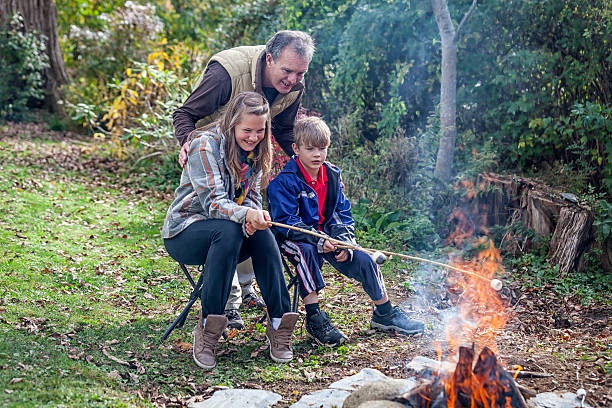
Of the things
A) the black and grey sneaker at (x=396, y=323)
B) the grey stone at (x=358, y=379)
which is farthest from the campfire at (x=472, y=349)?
the grey stone at (x=358, y=379)

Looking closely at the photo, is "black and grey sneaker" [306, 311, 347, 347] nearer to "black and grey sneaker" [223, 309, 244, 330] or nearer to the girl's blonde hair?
"black and grey sneaker" [223, 309, 244, 330]

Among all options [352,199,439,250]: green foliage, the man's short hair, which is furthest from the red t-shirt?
[352,199,439,250]: green foliage

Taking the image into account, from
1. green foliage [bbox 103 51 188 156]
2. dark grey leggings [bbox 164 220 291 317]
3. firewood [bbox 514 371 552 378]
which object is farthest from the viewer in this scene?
green foliage [bbox 103 51 188 156]

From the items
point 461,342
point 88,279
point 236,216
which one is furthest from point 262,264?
point 88,279

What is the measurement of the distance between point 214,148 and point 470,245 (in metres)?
3.18

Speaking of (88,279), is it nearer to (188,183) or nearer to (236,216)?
(188,183)

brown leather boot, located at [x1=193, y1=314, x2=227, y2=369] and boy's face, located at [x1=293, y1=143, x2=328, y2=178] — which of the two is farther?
boy's face, located at [x1=293, y1=143, x2=328, y2=178]

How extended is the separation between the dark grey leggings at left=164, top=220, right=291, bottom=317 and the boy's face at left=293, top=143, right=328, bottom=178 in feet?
2.01

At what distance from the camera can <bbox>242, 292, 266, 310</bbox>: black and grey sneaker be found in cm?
435

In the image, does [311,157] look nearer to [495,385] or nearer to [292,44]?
[292,44]

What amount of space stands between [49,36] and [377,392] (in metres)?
11.6

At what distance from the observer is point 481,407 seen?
98.7 inches

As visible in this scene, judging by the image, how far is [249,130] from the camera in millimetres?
3465

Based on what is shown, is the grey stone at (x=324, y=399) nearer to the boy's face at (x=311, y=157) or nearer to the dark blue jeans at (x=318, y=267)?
the dark blue jeans at (x=318, y=267)
